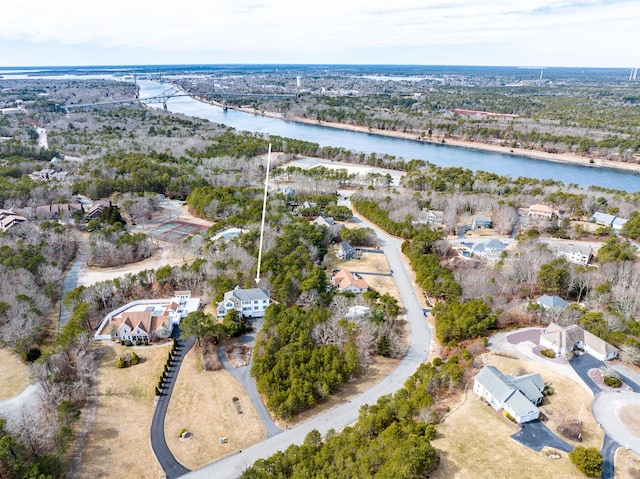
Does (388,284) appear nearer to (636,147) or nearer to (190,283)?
(190,283)

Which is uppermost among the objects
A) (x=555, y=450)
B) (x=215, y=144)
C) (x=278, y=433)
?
(x=215, y=144)

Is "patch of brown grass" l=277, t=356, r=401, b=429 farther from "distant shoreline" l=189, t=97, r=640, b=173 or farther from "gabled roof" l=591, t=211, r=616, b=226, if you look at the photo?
"distant shoreline" l=189, t=97, r=640, b=173

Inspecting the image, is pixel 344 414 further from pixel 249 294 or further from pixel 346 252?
pixel 346 252

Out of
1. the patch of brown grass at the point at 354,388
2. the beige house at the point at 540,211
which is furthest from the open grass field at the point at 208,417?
the beige house at the point at 540,211

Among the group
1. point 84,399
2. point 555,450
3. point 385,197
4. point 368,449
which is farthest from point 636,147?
point 84,399

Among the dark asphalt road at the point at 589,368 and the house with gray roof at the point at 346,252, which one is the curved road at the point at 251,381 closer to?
the house with gray roof at the point at 346,252

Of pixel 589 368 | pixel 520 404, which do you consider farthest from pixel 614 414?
pixel 520 404

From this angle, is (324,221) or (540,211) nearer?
(324,221)
